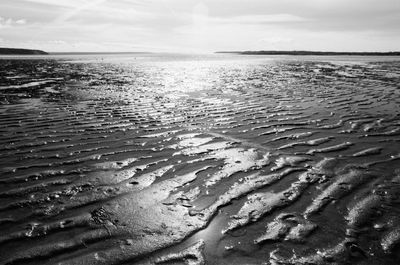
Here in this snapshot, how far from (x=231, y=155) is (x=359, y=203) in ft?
9.47

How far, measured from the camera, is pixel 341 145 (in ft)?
23.7

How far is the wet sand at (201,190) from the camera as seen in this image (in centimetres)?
350

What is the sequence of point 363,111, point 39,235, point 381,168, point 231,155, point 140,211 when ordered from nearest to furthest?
point 39,235 → point 140,211 → point 381,168 → point 231,155 → point 363,111

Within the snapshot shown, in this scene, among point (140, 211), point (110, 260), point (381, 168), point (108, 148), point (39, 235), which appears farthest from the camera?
point (108, 148)

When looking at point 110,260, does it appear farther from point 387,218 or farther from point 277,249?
point 387,218

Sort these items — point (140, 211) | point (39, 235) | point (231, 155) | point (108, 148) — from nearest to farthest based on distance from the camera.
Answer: point (39, 235) < point (140, 211) < point (231, 155) < point (108, 148)

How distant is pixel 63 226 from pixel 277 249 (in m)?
2.90

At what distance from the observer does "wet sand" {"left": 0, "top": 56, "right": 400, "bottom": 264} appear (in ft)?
11.5

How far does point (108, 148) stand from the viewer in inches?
283

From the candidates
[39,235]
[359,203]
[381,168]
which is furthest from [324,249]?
[39,235]

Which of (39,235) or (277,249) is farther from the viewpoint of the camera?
(39,235)

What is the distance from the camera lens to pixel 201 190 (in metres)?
5.00

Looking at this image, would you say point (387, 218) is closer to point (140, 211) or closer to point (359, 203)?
point (359, 203)

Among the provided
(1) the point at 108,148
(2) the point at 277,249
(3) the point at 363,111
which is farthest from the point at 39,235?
(3) the point at 363,111
